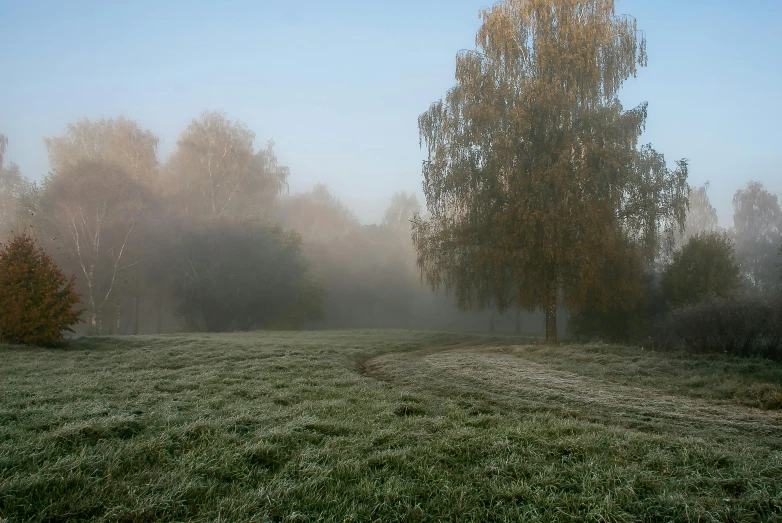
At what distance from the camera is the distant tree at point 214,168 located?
135 ft

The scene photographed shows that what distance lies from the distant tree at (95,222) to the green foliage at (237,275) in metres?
3.73

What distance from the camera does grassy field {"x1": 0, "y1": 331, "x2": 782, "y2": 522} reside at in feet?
11.1

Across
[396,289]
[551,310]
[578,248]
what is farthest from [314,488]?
[396,289]

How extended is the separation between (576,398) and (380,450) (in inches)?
194

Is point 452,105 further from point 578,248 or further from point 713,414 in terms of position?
point 713,414

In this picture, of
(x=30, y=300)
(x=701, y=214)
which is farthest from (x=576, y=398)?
(x=701, y=214)

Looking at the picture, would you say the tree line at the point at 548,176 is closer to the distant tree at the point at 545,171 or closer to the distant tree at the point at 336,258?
the distant tree at the point at 545,171

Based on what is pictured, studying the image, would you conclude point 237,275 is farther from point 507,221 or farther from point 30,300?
point 507,221

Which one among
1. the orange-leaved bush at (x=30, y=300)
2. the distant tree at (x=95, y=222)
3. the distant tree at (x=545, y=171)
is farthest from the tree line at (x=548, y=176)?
the distant tree at (x=95, y=222)

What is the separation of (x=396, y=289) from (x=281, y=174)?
741 inches

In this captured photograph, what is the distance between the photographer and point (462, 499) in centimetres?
354

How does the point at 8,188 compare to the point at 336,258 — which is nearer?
the point at 8,188

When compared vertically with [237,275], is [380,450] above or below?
below

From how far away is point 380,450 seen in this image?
4645mm
